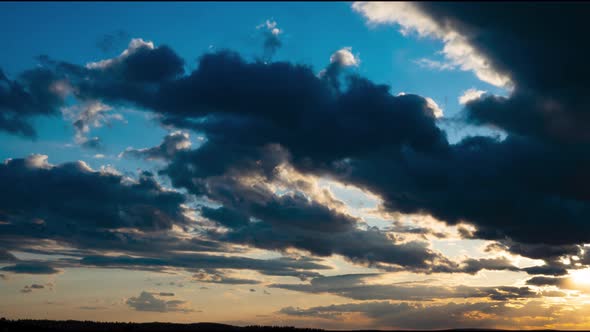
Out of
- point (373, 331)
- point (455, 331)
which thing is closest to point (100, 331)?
point (373, 331)

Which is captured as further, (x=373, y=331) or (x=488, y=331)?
(x=373, y=331)

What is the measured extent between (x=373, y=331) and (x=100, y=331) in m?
107

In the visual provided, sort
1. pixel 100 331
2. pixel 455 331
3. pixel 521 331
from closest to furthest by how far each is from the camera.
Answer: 1. pixel 521 331
2. pixel 455 331
3. pixel 100 331

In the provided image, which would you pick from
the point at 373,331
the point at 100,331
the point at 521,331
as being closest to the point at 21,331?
the point at 100,331

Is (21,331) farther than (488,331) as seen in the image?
Yes

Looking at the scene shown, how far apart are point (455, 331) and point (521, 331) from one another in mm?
23920

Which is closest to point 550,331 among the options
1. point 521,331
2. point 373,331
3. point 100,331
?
point 521,331

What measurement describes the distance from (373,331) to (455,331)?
31764 millimetres

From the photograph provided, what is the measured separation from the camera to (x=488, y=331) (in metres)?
176

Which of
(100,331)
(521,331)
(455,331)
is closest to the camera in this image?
(521,331)

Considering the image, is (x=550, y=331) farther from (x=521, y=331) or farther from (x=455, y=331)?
(x=455, y=331)

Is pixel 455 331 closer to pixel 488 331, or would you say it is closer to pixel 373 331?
pixel 488 331

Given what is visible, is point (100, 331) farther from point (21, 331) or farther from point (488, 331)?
point (488, 331)

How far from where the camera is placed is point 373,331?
652 feet
